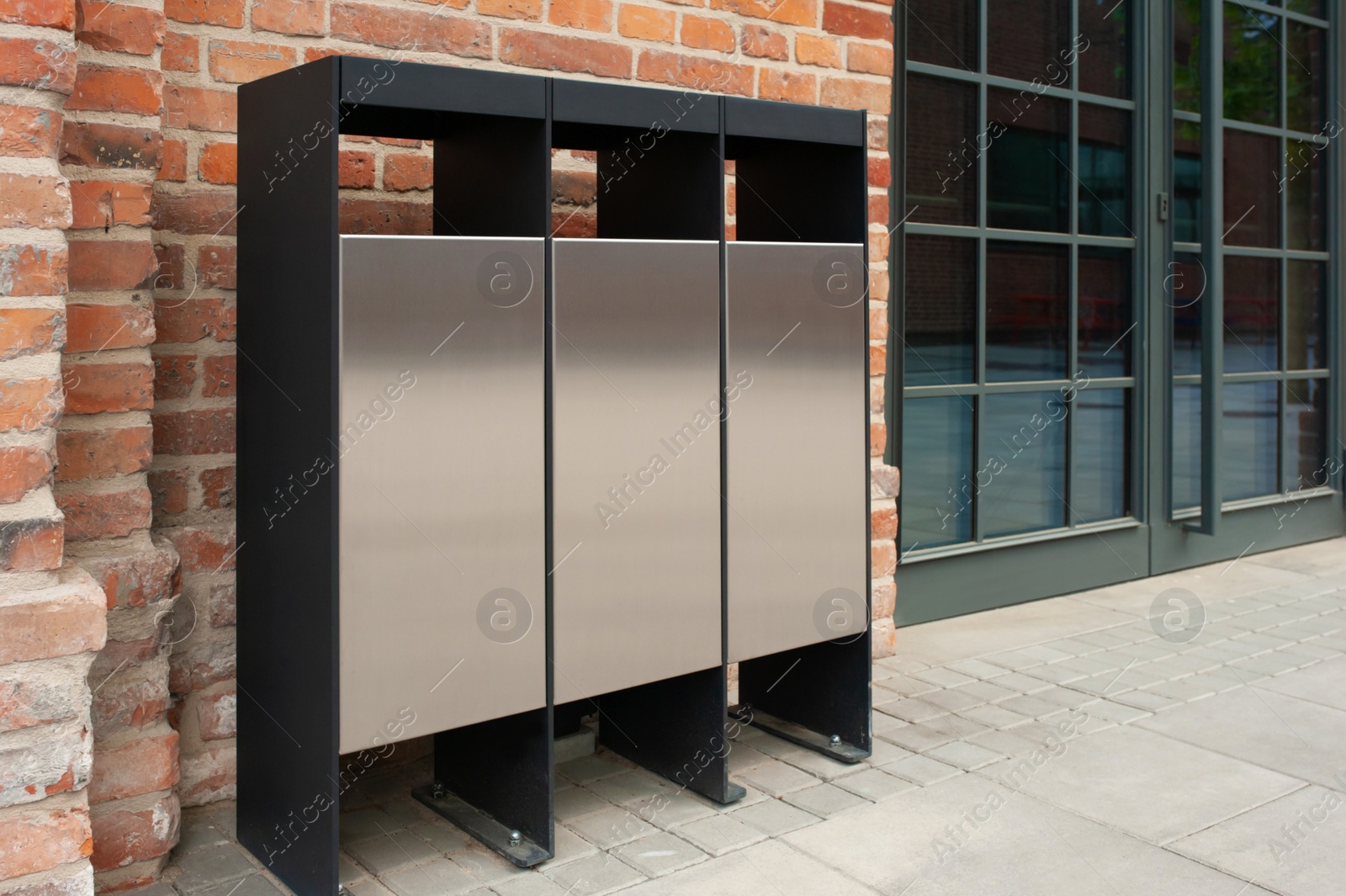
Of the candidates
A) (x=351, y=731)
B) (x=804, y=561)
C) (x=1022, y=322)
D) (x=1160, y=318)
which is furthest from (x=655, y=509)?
(x=1160, y=318)

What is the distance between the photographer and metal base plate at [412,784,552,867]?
238 cm

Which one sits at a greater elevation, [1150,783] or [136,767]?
[136,767]

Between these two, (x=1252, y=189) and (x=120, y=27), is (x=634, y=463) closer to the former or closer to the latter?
(x=120, y=27)

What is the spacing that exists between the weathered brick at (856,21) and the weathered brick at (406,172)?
1.33 m

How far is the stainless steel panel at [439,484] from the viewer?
2.16 meters

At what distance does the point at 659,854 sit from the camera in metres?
2.42

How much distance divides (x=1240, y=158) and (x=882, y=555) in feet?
9.04

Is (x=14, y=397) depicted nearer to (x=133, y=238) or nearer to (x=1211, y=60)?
(x=133, y=238)

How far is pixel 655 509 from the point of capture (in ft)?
8.42

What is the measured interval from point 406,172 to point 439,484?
0.91 metres

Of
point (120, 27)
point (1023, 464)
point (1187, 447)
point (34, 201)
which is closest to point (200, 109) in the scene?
point (120, 27)

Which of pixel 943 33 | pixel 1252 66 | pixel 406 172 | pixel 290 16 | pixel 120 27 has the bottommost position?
pixel 406 172

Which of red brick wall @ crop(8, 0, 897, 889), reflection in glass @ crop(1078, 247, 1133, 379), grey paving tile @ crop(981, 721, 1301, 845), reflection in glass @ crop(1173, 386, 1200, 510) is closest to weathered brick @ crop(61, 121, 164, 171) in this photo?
red brick wall @ crop(8, 0, 897, 889)

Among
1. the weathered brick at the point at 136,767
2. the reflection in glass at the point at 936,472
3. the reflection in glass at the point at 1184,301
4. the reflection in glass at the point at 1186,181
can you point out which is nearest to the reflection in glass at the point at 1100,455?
the reflection in glass at the point at 1184,301
